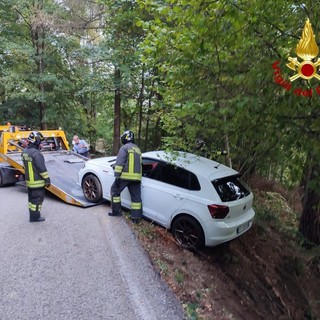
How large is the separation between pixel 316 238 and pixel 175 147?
4.85m

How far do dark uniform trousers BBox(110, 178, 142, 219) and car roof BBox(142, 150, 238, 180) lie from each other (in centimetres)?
78

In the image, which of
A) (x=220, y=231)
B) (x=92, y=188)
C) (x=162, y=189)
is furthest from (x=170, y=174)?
(x=92, y=188)

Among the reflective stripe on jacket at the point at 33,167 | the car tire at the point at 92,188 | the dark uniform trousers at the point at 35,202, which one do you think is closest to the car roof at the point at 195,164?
the car tire at the point at 92,188

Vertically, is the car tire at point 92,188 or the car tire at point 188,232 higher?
the car tire at point 92,188

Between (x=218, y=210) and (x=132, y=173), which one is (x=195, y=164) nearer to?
(x=218, y=210)

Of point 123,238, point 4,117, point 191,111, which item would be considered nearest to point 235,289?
point 123,238

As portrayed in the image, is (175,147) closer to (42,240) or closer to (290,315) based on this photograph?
(42,240)

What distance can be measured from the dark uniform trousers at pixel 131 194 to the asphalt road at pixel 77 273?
1.08 feet

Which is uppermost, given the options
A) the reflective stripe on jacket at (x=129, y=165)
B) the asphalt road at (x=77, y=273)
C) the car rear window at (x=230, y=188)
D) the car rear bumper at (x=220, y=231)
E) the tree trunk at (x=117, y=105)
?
the tree trunk at (x=117, y=105)

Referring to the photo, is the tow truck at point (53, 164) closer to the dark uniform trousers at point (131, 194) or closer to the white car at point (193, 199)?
the dark uniform trousers at point (131, 194)

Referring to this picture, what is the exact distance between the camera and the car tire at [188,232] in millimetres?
5734

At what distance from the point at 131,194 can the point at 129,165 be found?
65 cm

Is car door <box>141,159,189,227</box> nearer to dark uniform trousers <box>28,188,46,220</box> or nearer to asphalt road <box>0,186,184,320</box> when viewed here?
asphalt road <box>0,186,184,320</box>

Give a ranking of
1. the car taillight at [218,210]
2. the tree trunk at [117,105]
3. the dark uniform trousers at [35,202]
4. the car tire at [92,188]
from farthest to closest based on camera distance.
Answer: the tree trunk at [117,105] → the car tire at [92,188] → the dark uniform trousers at [35,202] → the car taillight at [218,210]
